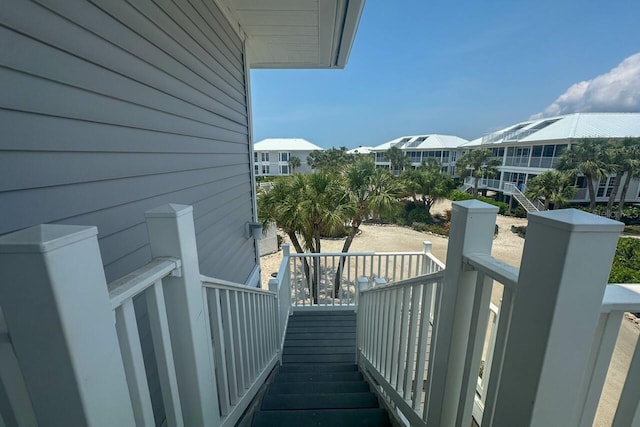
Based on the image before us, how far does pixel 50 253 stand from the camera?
475 millimetres

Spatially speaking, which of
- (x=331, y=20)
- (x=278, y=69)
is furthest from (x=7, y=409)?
(x=278, y=69)

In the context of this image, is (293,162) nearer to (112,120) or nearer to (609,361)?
(112,120)

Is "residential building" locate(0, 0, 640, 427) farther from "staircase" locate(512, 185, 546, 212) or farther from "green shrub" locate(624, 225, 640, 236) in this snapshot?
"green shrub" locate(624, 225, 640, 236)

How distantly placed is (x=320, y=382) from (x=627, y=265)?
37.7 ft

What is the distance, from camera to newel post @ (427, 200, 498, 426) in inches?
40.1

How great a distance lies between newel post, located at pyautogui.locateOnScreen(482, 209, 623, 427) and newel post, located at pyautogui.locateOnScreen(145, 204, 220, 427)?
3.56 feet

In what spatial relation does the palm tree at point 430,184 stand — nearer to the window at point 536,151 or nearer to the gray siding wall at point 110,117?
the window at point 536,151

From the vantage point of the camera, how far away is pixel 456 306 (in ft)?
3.60

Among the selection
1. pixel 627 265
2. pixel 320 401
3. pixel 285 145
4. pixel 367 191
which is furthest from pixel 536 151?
pixel 285 145

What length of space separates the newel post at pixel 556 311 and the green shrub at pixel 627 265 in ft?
31.2

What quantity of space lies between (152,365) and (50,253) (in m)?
1.55

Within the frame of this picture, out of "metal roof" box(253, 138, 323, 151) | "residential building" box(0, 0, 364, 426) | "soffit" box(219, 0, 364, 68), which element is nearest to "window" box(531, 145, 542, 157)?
"soffit" box(219, 0, 364, 68)

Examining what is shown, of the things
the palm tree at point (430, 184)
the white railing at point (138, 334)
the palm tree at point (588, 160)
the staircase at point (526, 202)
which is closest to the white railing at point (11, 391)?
the white railing at point (138, 334)

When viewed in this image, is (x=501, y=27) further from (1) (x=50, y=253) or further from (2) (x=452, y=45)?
(1) (x=50, y=253)
